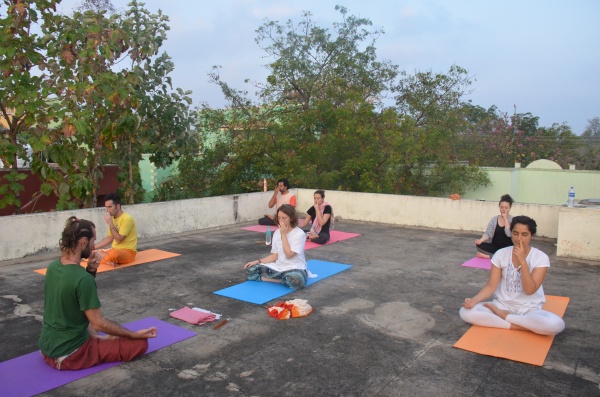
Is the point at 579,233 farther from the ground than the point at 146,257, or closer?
farther from the ground

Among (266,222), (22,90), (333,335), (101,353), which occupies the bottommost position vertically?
(333,335)

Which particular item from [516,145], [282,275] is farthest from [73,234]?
[516,145]

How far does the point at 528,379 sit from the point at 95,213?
6.65 m

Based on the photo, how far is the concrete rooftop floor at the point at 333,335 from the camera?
314cm

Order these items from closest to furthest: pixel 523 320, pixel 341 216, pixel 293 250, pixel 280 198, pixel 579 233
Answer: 1. pixel 523 320
2. pixel 293 250
3. pixel 579 233
4. pixel 280 198
5. pixel 341 216

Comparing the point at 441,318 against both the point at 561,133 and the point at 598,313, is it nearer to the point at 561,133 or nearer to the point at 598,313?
the point at 598,313

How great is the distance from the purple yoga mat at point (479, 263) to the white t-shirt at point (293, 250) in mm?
2538

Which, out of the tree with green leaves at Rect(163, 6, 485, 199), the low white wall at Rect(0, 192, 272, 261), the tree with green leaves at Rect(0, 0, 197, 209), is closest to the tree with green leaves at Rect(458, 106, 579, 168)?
the tree with green leaves at Rect(163, 6, 485, 199)

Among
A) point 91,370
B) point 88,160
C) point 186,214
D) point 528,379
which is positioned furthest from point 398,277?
point 88,160

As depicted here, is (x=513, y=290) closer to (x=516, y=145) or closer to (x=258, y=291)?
(x=258, y=291)

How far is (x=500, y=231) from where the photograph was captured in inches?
249

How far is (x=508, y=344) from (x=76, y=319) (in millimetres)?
3152

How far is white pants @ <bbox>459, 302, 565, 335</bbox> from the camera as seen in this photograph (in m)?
3.78

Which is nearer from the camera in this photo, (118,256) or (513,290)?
(513,290)
